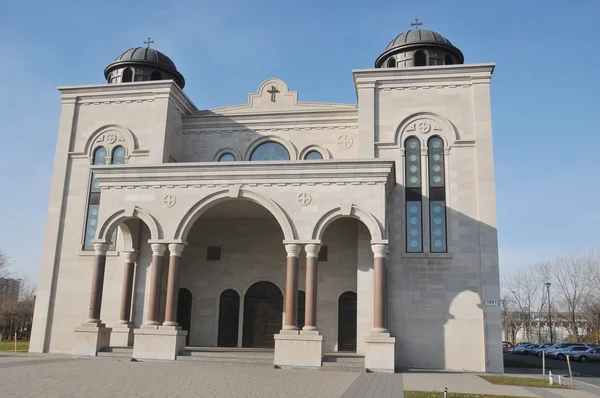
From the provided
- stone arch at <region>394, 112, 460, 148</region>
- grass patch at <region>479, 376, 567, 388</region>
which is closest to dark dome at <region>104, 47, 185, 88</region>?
stone arch at <region>394, 112, 460, 148</region>

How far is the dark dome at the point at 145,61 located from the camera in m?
26.4

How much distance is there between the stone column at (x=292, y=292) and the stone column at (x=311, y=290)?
375 millimetres

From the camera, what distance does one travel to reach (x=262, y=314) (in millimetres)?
22828

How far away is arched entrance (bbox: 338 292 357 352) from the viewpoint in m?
21.6

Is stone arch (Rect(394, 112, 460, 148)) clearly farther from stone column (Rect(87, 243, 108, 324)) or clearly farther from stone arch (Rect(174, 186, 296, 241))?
stone column (Rect(87, 243, 108, 324))

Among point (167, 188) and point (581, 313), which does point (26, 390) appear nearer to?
point (167, 188)

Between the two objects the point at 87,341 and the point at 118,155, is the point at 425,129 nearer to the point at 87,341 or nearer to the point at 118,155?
the point at 118,155

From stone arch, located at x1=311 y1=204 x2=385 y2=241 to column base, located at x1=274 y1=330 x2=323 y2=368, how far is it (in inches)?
133

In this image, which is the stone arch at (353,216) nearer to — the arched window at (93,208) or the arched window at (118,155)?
the arched window at (118,155)

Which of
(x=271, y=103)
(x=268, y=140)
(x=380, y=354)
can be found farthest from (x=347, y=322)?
(x=271, y=103)

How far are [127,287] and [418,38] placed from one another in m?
16.8

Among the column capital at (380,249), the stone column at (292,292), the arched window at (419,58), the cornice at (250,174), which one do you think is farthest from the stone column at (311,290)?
the arched window at (419,58)

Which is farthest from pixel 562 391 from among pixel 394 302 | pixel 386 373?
pixel 394 302

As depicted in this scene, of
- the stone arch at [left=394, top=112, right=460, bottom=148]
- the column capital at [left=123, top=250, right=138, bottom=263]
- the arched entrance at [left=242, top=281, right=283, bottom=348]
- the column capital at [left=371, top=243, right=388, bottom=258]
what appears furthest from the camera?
the arched entrance at [left=242, top=281, right=283, bottom=348]
